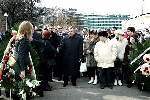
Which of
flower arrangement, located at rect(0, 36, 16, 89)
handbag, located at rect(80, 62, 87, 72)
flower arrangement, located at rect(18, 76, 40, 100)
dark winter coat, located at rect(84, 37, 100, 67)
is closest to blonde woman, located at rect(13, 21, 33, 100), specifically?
flower arrangement, located at rect(18, 76, 40, 100)

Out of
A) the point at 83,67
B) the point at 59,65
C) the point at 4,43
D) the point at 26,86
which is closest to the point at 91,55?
the point at 83,67

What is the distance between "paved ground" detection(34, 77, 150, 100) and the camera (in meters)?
7.32

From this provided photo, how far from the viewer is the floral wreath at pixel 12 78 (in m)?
5.75

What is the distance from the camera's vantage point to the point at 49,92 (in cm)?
798

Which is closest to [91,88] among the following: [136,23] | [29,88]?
[29,88]

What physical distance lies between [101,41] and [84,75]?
2.46 meters

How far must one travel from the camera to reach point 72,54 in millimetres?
8672

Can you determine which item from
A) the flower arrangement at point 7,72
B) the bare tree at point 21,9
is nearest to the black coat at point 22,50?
the flower arrangement at point 7,72

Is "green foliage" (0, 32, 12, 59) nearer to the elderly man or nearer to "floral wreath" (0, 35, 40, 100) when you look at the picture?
"floral wreath" (0, 35, 40, 100)

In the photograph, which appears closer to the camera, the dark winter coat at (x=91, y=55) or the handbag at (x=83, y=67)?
Result: the dark winter coat at (x=91, y=55)

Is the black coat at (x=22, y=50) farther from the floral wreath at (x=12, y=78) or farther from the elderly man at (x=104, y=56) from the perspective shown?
the elderly man at (x=104, y=56)

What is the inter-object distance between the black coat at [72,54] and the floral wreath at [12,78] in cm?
223

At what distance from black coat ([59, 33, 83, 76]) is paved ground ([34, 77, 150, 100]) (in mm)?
507

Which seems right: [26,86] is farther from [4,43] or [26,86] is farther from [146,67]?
[146,67]
